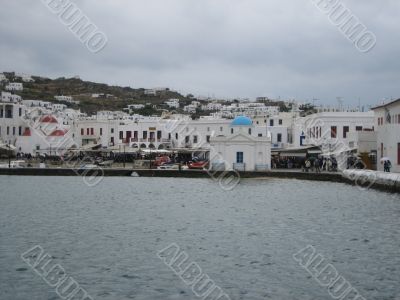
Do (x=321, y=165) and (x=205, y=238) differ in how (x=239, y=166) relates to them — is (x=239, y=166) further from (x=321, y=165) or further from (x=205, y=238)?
(x=205, y=238)

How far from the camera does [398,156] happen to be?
156 ft

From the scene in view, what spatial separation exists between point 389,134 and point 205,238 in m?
30.3

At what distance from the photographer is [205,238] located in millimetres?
23266

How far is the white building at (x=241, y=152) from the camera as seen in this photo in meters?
63.2

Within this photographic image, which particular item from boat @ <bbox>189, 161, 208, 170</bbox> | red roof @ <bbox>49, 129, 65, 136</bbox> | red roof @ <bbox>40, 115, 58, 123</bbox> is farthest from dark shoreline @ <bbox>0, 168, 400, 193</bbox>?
red roof @ <bbox>40, 115, 58, 123</bbox>

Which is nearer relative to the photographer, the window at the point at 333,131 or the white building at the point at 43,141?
the window at the point at 333,131

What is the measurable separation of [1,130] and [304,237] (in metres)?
75.7

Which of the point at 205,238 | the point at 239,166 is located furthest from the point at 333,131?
the point at 205,238

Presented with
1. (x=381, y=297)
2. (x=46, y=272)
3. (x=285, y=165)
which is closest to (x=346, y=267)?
(x=381, y=297)

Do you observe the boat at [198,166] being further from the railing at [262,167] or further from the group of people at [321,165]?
the group of people at [321,165]

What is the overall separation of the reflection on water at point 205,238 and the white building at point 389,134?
6.17 meters

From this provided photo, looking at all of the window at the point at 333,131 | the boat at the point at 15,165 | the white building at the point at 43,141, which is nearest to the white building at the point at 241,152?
the window at the point at 333,131

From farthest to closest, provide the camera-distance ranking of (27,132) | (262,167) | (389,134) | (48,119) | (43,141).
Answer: (48,119) → (27,132) → (43,141) → (262,167) → (389,134)

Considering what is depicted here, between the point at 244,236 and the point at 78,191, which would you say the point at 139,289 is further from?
the point at 78,191
